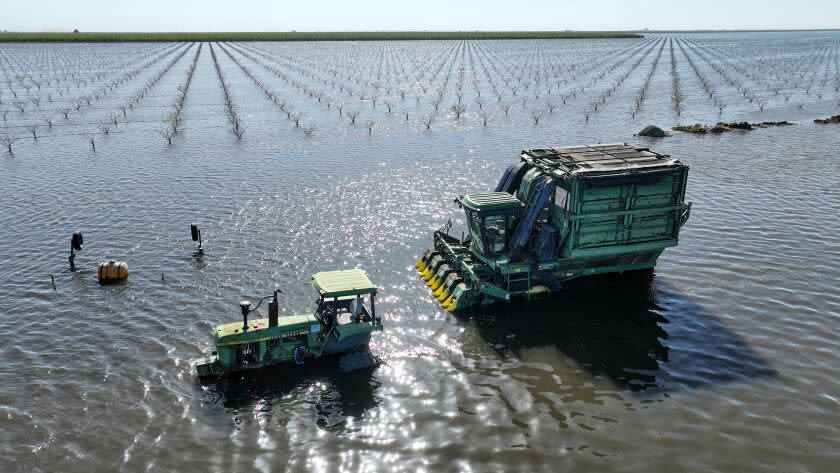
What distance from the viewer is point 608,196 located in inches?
818

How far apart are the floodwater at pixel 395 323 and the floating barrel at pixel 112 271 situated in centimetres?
52

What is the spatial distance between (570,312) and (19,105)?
71661 mm

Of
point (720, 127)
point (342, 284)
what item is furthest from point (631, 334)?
point (720, 127)

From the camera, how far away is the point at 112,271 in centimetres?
2411

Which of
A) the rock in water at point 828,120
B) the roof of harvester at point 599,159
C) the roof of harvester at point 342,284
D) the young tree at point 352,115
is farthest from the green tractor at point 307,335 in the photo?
the rock in water at point 828,120

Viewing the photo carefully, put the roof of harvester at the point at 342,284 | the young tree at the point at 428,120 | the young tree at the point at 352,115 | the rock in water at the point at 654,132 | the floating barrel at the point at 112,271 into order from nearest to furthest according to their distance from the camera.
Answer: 1. the roof of harvester at the point at 342,284
2. the floating barrel at the point at 112,271
3. the rock in water at the point at 654,132
4. the young tree at the point at 428,120
5. the young tree at the point at 352,115

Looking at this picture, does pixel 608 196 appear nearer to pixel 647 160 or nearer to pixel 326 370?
pixel 647 160

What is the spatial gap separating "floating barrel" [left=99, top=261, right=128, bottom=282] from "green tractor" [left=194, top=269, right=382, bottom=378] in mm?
8388

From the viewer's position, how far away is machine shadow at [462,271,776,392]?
17641 millimetres

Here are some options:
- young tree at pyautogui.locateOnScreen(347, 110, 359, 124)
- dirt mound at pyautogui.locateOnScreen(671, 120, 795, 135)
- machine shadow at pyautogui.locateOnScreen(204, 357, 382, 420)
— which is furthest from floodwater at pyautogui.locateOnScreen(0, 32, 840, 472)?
young tree at pyautogui.locateOnScreen(347, 110, 359, 124)

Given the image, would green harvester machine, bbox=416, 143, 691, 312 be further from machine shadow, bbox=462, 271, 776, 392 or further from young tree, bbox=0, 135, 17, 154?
young tree, bbox=0, 135, 17, 154

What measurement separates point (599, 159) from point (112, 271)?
66.6ft

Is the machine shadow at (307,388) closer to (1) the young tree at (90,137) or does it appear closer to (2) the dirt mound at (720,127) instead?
(1) the young tree at (90,137)

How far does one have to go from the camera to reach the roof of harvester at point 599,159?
20906mm
